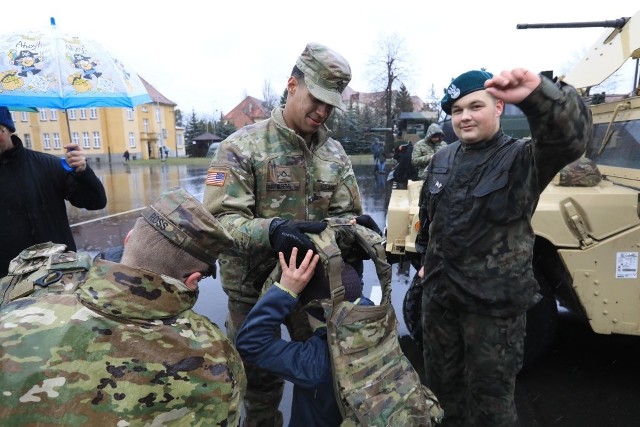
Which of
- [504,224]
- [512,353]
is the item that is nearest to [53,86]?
[504,224]

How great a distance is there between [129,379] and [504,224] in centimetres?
164

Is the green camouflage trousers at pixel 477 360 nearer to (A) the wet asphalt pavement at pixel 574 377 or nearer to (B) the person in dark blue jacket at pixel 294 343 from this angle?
(A) the wet asphalt pavement at pixel 574 377

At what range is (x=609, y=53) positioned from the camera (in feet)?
10.9

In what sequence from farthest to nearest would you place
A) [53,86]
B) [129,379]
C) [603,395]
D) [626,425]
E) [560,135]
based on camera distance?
[603,395], [626,425], [53,86], [560,135], [129,379]

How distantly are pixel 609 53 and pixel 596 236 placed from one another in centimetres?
160

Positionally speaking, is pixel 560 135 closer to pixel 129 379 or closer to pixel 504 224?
pixel 504 224

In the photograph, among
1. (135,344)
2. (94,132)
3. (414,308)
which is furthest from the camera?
(94,132)

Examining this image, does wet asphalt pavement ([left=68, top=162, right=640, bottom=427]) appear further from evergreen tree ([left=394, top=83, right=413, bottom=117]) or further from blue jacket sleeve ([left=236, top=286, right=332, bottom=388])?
evergreen tree ([left=394, top=83, right=413, bottom=117])

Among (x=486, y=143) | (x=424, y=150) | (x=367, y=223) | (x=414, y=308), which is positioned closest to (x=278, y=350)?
(x=367, y=223)

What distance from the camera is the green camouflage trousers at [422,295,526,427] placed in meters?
2.12

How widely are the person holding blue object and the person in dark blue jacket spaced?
5.76 ft

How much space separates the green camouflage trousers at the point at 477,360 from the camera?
2125mm

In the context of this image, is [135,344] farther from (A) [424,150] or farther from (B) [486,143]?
(A) [424,150]

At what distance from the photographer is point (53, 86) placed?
237 centimetres
